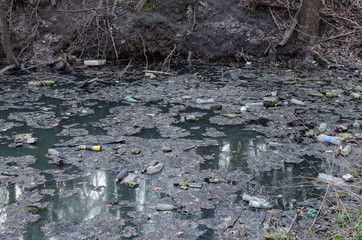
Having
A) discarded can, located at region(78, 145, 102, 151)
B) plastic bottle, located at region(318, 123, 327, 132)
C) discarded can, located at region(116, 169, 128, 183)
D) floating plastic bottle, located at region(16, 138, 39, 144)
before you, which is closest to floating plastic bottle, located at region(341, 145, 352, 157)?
plastic bottle, located at region(318, 123, 327, 132)

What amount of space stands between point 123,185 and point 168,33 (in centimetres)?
514

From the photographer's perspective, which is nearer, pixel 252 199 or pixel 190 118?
pixel 252 199

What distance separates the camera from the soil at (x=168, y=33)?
729cm

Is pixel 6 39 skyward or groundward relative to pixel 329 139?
skyward

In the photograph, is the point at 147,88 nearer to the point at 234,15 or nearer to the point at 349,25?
the point at 234,15

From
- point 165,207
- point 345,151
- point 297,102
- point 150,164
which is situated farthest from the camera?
point 297,102

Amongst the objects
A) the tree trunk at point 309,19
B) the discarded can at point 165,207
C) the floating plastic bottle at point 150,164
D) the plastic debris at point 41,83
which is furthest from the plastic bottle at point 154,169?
the tree trunk at point 309,19

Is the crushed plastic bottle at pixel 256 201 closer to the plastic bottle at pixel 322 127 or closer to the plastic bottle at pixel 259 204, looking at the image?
the plastic bottle at pixel 259 204

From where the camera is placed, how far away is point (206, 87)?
219 inches

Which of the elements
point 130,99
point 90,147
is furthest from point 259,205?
point 130,99

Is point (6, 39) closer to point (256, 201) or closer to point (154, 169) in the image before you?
point (154, 169)

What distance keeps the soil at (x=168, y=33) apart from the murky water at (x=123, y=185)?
3.42 metres

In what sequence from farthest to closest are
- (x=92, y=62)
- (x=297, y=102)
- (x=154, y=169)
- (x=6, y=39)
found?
(x=92, y=62), (x=6, y=39), (x=297, y=102), (x=154, y=169)

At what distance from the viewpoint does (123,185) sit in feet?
9.15
